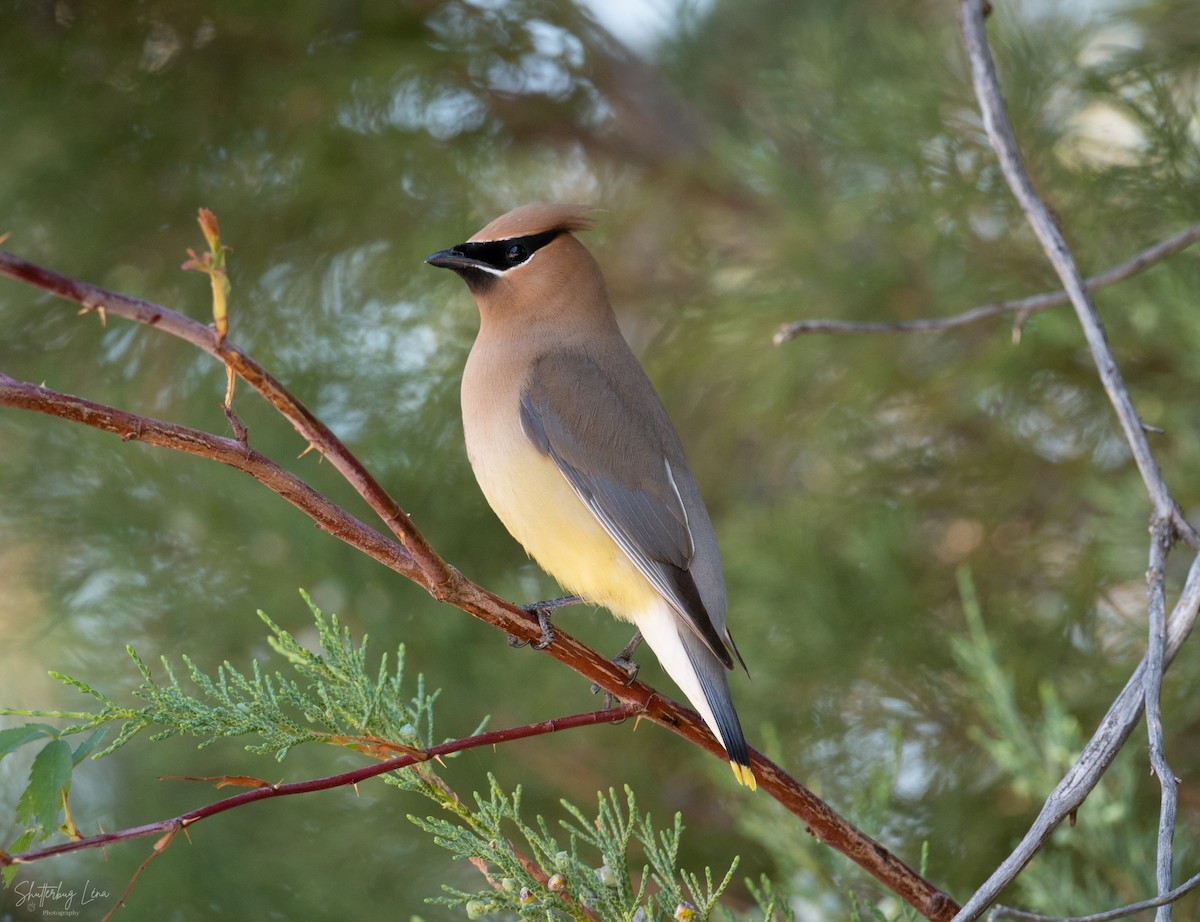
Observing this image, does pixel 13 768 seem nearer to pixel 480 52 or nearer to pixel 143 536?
pixel 143 536

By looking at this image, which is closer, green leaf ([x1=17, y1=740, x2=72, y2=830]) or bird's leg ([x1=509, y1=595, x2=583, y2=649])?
green leaf ([x1=17, y1=740, x2=72, y2=830])

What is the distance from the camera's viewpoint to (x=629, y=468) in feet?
7.47

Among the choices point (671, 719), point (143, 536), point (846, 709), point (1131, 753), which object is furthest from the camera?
point (143, 536)

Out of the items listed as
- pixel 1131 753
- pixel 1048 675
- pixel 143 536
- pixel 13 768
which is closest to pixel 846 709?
pixel 1048 675

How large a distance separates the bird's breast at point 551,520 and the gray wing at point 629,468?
0.08ft

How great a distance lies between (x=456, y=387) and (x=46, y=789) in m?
2.29

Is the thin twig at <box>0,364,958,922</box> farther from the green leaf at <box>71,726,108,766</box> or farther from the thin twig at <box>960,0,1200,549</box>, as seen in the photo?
the thin twig at <box>960,0,1200,549</box>

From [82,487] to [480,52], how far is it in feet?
5.00

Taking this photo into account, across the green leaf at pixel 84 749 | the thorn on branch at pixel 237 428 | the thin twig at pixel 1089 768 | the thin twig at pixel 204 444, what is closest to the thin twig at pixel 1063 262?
the thin twig at pixel 1089 768

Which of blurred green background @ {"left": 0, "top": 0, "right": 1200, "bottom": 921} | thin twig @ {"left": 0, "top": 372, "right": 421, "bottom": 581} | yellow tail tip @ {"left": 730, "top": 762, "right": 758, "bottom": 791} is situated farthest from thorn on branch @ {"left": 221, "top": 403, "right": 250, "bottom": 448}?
blurred green background @ {"left": 0, "top": 0, "right": 1200, "bottom": 921}

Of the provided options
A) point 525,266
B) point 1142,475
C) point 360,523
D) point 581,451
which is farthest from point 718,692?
point 525,266

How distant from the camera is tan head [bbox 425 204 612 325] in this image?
2.46 m

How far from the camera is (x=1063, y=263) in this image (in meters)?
1.77

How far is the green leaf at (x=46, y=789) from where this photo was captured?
1.12 metres
